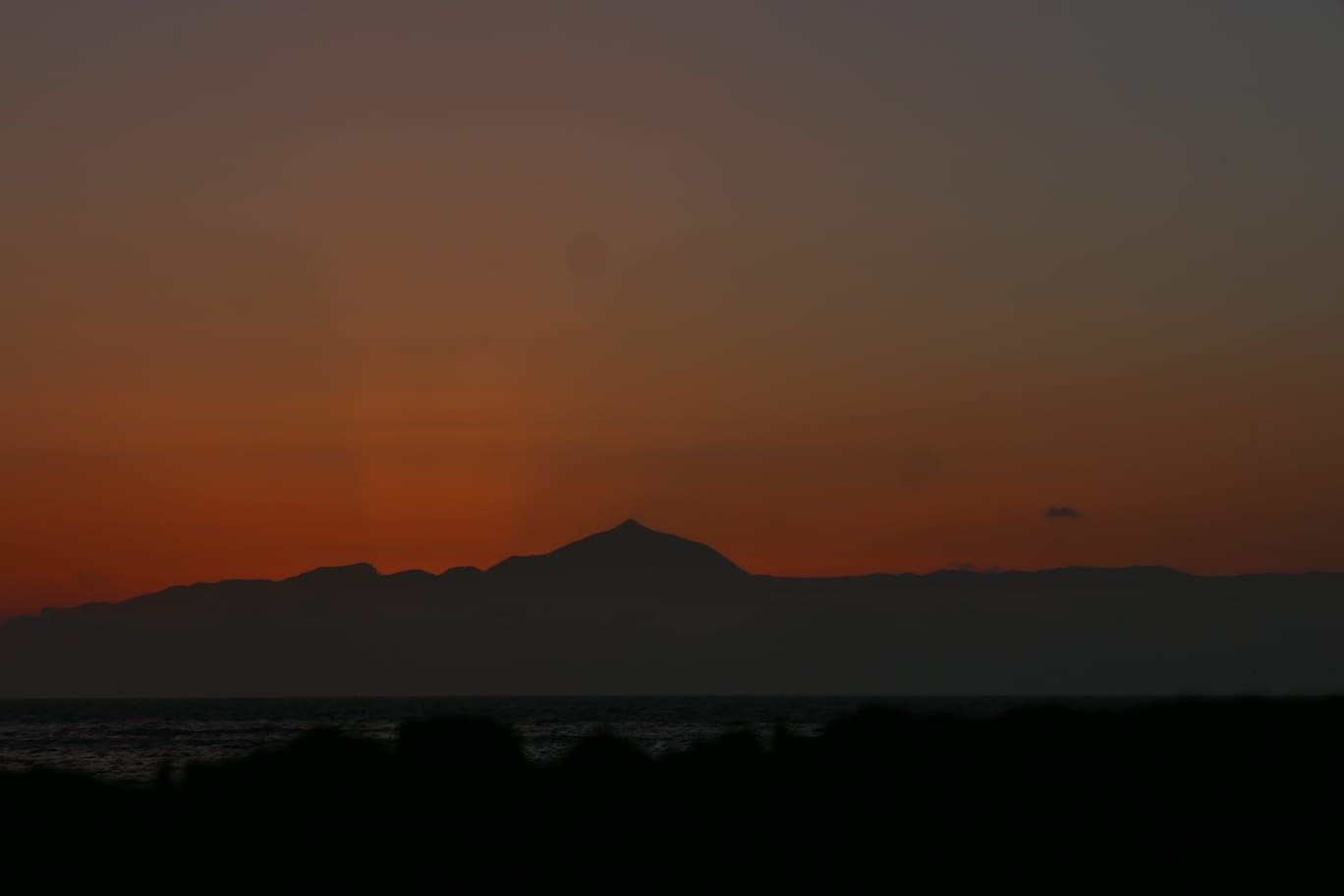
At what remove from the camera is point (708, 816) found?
29719mm

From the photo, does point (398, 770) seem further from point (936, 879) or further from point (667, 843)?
point (936, 879)

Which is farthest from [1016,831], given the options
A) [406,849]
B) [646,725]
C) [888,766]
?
[646,725]

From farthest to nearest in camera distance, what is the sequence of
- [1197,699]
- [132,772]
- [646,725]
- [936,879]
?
[646,725]
[132,772]
[1197,699]
[936,879]

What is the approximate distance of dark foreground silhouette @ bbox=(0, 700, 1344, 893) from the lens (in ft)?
87.4

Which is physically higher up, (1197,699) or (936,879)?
(1197,699)

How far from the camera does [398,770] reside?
31.3 meters

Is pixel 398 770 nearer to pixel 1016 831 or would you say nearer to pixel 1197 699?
pixel 1016 831

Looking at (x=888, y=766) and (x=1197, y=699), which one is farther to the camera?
(x=1197, y=699)

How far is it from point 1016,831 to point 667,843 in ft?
20.6

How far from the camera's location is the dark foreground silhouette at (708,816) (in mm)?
26641

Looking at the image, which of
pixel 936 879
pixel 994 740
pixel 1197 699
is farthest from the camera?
pixel 1197 699

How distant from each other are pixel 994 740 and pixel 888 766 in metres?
3.01

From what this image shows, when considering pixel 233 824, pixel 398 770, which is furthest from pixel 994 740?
pixel 233 824

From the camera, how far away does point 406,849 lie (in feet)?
90.0
